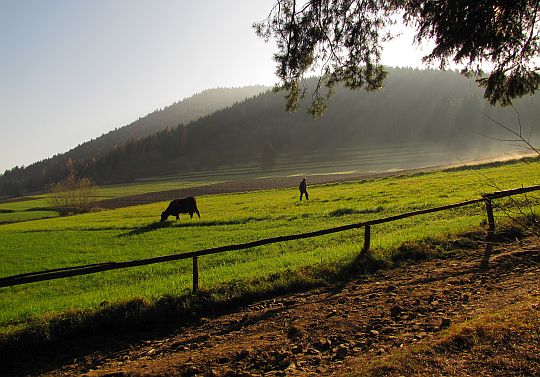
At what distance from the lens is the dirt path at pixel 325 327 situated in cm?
571

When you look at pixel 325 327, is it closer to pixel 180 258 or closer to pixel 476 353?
pixel 476 353

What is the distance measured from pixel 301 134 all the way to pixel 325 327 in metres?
163

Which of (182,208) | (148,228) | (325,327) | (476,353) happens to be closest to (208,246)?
(148,228)

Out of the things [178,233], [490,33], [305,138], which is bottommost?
[178,233]

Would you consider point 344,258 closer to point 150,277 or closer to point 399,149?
point 150,277

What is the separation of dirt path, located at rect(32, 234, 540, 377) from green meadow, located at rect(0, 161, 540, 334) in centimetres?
140

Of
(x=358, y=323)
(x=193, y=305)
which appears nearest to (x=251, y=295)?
(x=193, y=305)

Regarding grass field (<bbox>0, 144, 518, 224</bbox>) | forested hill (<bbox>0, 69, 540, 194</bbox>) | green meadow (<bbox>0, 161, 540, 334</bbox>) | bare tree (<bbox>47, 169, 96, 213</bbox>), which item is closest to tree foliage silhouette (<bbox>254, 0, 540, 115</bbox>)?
green meadow (<bbox>0, 161, 540, 334</bbox>)

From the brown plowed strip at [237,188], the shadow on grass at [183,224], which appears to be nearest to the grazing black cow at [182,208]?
the shadow on grass at [183,224]

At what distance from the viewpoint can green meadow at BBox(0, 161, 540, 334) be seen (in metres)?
Answer: 10.1

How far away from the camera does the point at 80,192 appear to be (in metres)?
67.8

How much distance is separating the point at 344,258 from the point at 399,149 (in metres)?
128

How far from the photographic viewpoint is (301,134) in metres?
168

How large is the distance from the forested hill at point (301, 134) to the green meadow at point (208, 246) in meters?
94.5
